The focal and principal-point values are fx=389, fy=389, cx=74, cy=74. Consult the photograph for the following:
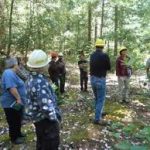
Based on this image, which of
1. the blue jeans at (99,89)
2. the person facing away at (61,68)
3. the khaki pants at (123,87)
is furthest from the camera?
the person facing away at (61,68)

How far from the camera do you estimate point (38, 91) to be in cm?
552

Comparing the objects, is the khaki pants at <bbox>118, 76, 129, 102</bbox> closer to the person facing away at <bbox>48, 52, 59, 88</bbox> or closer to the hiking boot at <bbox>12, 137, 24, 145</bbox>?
the person facing away at <bbox>48, 52, 59, 88</bbox>

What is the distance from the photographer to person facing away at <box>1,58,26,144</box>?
756cm

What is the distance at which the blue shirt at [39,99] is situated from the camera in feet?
18.1

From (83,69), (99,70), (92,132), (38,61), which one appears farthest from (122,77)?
(38,61)

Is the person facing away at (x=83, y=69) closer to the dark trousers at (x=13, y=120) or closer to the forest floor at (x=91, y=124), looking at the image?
the forest floor at (x=91, y=124)

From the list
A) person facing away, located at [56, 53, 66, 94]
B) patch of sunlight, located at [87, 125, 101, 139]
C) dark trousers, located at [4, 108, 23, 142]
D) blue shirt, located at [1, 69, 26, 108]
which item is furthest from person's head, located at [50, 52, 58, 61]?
blue shirt, located at [1, 69, 26, 108]

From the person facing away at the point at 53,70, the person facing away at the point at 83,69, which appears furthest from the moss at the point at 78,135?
the person facing away at the point at 83,69

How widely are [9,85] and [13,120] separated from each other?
82 centimetres

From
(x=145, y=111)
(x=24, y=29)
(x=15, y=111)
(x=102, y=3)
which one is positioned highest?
(x=102, y=3)

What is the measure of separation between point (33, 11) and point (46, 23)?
1064 millimetres

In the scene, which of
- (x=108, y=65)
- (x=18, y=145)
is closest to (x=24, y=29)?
(x=108, y=65)

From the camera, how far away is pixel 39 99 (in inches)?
A: 217

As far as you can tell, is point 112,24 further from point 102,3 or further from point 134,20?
point 134,20
